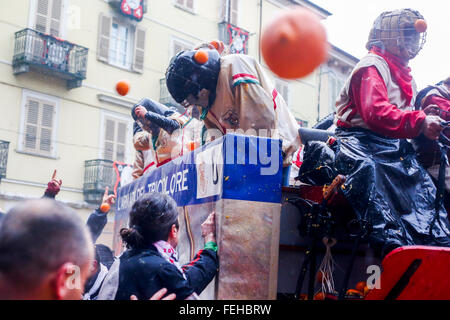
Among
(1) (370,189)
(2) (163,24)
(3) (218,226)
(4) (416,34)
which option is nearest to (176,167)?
(3) (218,226)

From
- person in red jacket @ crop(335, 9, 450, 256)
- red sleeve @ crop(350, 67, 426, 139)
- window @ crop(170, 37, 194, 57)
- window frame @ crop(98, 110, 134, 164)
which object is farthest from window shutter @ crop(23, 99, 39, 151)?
red sleeve @ crop(350, 67, 426, 139)

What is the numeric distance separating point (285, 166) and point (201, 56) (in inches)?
34.2

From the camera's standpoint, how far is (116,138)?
1914 centimetres

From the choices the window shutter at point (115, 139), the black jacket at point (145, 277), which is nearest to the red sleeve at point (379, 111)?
the black jacket at point (145, 277)

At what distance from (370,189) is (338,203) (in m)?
0.27

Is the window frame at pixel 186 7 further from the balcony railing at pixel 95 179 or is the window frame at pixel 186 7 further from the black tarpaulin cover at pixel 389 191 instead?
the black tarpaulin cover at pixel 389 191

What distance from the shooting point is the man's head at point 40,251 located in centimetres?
157

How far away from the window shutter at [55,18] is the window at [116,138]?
3108mm

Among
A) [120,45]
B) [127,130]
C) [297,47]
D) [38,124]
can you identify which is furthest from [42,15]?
[297,47]

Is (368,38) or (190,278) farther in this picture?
(368,38)

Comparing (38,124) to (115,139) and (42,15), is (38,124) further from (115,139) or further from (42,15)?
(42,15)
